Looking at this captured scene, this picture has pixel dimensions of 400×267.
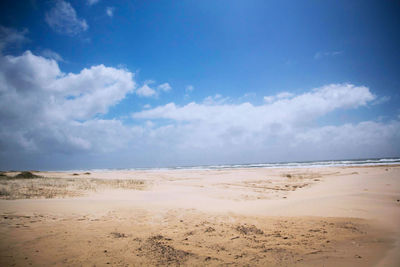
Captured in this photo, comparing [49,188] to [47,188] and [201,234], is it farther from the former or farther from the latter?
[201,234]

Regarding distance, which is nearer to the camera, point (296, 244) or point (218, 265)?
point (218, 265)

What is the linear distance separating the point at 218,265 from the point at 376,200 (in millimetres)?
7488

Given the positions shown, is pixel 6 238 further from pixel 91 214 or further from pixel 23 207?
pixel 23 207

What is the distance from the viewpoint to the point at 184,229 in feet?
16.4

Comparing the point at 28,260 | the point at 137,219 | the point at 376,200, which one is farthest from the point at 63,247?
the point at 376,200

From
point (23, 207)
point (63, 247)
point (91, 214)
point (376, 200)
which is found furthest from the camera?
point (376, 200)

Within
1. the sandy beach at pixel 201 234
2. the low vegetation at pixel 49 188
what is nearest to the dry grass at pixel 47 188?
the low vegetation at pixel 49 188

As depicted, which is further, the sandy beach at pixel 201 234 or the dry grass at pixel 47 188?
the dry grass at pixel 47 188

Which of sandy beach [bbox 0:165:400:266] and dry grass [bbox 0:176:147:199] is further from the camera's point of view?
dry grass [bbox 0:176:147:199]

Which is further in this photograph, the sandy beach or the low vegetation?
the low vegetation

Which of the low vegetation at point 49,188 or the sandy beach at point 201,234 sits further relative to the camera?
the low vegetation at point 49,188

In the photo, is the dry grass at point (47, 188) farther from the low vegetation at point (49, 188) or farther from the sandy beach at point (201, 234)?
the sandy beach at point (201, 234)

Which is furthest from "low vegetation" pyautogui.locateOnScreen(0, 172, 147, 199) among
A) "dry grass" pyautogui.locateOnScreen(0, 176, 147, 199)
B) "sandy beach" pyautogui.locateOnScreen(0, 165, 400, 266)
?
"sandy beach" pyautogui.locateOnScreen(0, 165, 400, 266)

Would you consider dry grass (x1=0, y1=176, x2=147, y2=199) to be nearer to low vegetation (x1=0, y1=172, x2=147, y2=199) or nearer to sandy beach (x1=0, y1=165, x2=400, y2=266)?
low vegetation (x1=0, y1=172, x2=147, y2=199)
